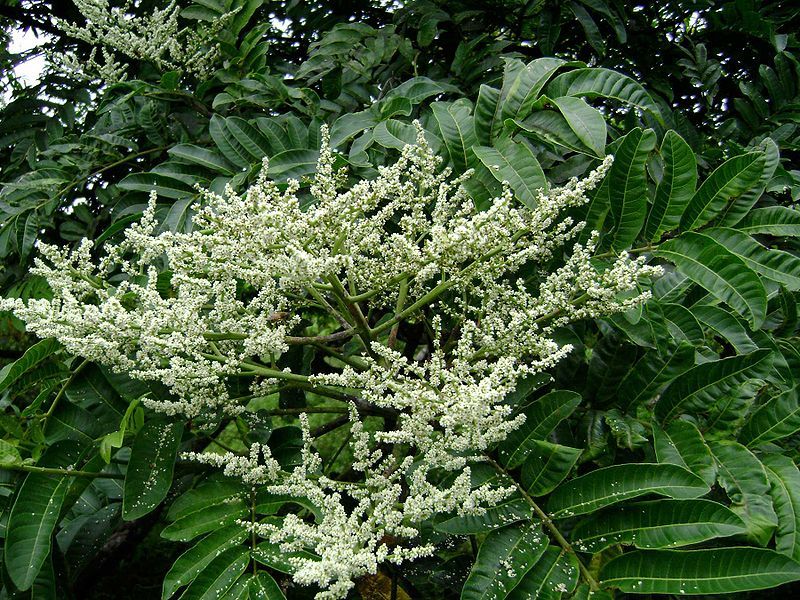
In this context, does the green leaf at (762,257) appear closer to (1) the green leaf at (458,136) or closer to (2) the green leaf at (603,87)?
(2) the green leaf at (603,87)

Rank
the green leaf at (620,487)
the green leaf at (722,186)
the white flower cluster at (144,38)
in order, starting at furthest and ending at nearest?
1. the white flower cluster at (144,38)
2. the green leaf at (722,186)
3. the green leaf at (620,487)

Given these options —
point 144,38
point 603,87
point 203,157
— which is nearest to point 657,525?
point 603,87

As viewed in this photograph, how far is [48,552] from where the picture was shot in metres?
1.73

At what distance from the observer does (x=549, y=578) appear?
5.26 feet

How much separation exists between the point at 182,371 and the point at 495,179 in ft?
3.08

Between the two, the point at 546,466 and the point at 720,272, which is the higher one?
the point at 720,272

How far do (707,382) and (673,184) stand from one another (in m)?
0.53

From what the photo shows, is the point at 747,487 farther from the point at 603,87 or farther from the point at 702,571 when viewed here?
the point at 603,87

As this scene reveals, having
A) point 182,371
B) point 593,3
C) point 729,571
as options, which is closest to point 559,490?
point 729,571

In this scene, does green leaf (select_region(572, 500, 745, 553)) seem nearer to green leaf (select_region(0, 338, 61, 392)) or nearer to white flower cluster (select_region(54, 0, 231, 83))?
green leaf (select_region(0, 338, 61, 392))

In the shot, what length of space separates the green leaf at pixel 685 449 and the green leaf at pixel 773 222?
0.57m

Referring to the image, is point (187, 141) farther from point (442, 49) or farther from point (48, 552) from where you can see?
point (48, 552)

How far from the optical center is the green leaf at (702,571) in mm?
1416

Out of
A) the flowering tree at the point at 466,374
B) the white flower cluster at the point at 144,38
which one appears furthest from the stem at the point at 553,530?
the white flower cluster at the point at 144,38
